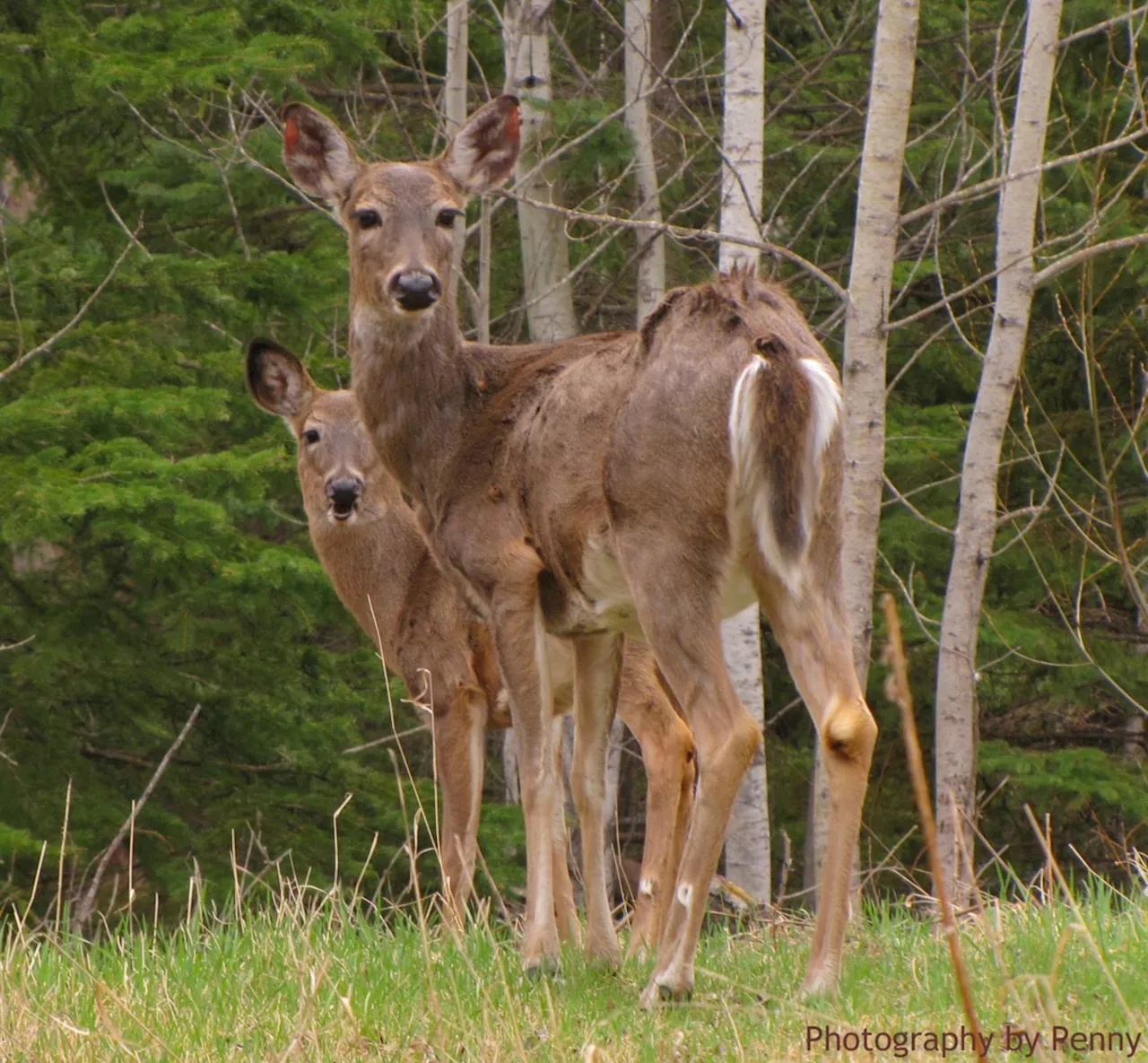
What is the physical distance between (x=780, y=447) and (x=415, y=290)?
1.66 m

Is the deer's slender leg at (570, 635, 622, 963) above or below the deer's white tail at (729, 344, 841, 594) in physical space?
below

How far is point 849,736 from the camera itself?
434 centimetres

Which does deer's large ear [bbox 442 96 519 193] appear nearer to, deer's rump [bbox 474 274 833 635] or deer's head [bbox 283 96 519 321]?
deer's head [bbox 283 96 519 321]

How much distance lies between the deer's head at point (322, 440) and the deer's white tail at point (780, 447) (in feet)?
12.3

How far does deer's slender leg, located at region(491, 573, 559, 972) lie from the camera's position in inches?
201

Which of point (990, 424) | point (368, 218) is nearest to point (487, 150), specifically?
point (368, 218)

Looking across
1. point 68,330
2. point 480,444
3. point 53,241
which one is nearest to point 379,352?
point 480,444

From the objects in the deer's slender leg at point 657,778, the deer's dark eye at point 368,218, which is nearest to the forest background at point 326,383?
the deer's slender leg at point 657,778

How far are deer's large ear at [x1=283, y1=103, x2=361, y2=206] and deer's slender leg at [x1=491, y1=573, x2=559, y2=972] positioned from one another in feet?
5.97

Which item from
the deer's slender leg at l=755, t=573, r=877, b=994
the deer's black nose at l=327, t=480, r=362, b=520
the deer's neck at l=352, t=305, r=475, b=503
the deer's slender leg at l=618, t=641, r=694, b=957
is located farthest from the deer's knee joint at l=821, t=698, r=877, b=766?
the deer's black nose at l=327, t=480, r=362, b=520

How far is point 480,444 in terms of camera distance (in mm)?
5543

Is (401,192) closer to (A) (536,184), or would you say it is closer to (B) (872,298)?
(B) (872,298)

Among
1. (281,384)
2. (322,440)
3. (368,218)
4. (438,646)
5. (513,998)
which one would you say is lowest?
(438,646)

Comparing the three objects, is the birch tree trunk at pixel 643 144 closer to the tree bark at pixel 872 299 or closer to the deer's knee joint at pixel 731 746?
the tree bark at pixel 872 299
